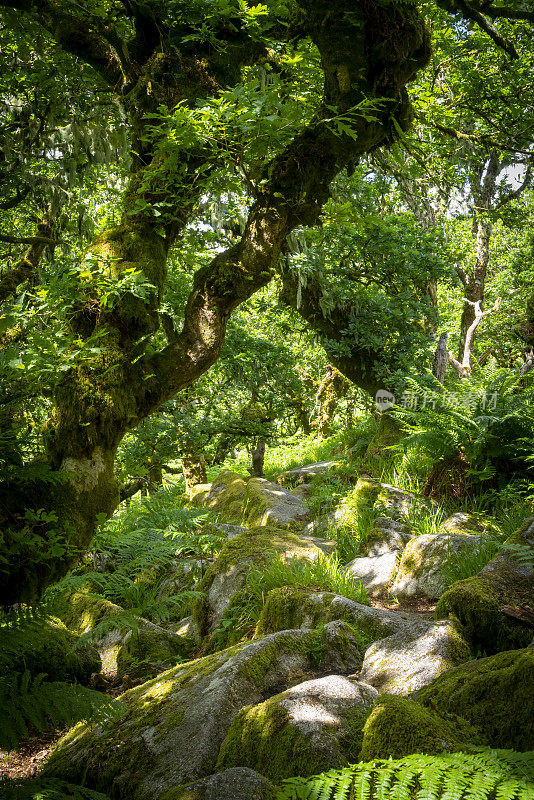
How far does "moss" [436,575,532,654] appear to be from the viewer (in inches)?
96.3

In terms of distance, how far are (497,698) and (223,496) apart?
25.0 ft

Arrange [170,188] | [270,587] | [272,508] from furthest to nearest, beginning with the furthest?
[272,508]
[270,587]
[170,188]

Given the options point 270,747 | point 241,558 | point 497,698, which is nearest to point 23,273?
point 241,558

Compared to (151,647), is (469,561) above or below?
above

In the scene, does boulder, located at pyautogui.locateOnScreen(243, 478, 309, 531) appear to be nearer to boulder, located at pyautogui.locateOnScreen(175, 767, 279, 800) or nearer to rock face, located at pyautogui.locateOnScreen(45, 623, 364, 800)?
rock face, located at pyautogui.locateOnScreen(45, 623, 364, 800)

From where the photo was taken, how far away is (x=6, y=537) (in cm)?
229

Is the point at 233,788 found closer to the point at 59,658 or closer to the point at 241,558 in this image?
the point at 59,658

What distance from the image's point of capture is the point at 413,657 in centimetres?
244

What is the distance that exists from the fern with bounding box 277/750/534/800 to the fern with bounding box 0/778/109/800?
3.06ft

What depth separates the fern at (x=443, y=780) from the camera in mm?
1068

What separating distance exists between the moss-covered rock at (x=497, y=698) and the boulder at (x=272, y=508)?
14.9 ft

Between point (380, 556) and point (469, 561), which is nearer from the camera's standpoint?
point (469, 561)

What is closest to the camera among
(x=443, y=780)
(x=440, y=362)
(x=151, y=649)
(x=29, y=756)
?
(x=443, y=780)

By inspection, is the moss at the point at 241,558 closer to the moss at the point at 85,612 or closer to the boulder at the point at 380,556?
the boulder at the point at 380,556
